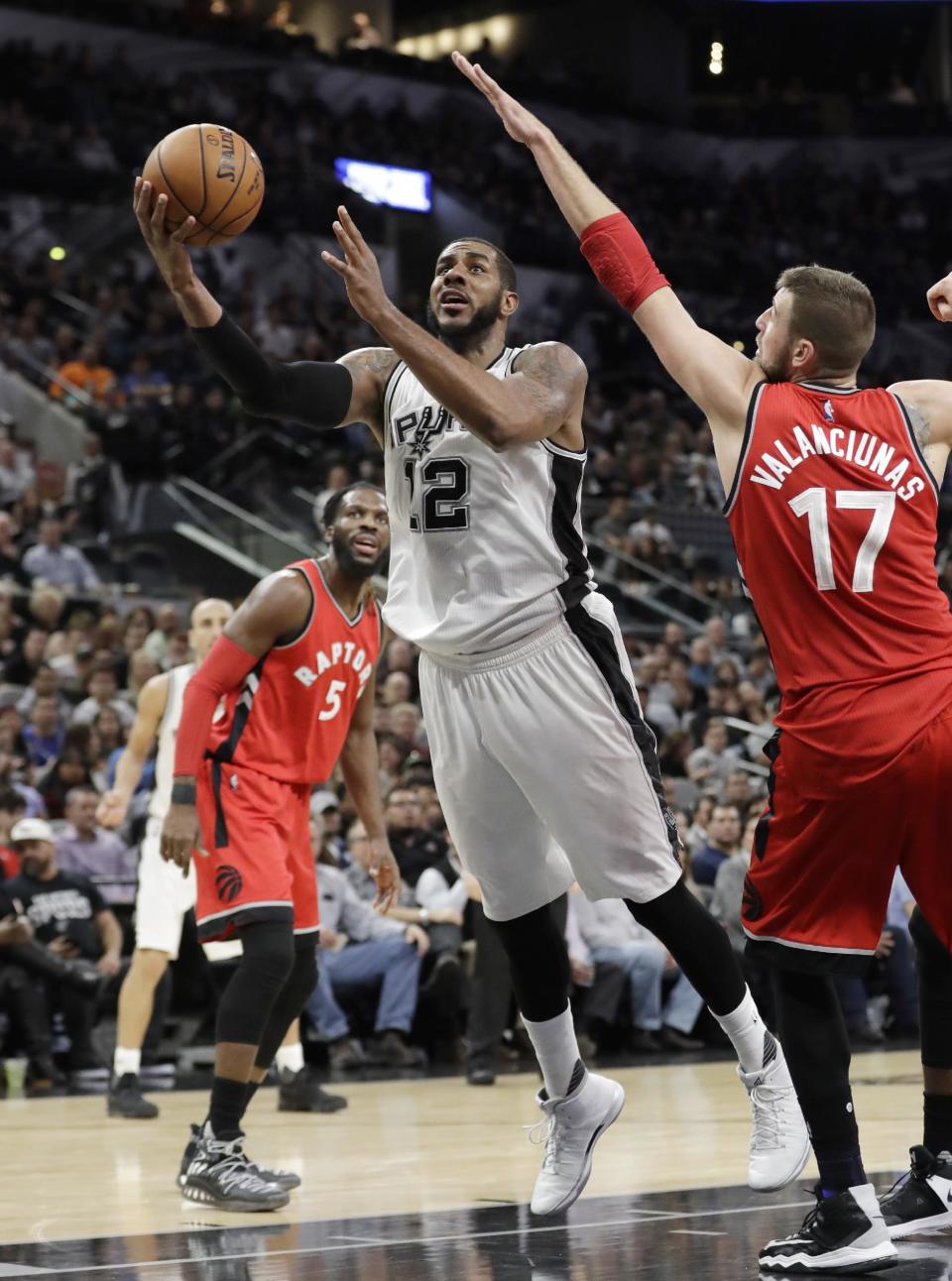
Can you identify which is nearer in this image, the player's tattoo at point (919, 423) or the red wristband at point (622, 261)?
the player's tattoo at point (919, 423)

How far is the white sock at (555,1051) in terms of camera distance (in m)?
4.68

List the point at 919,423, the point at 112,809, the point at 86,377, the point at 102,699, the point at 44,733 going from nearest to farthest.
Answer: the point at 919,423, the point at 112,809, the point at 44,733, the point at 102,699, the point at 86,377

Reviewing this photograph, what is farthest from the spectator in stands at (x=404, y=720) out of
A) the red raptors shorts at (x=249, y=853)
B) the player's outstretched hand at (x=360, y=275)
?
the player's outstretched hand at (x=360, y=275)

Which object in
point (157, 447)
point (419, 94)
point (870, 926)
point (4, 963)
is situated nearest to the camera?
point (870, 926)

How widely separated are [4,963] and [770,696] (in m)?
7.96

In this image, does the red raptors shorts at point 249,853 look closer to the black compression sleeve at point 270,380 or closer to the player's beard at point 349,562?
the player's beard at point 349,562

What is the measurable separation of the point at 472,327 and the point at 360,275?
729 millimetres

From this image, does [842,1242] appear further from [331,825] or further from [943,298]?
[331,825]

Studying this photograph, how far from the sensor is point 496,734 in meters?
4.39

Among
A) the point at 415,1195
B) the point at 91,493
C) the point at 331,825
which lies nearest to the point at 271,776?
the point at 415,1195

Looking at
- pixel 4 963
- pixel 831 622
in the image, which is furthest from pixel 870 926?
pixel 4 963

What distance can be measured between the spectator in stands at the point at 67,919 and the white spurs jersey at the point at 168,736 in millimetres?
1503

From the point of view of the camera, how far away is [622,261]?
398 centimetres

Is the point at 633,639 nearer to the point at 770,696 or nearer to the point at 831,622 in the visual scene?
the point at 770,696
